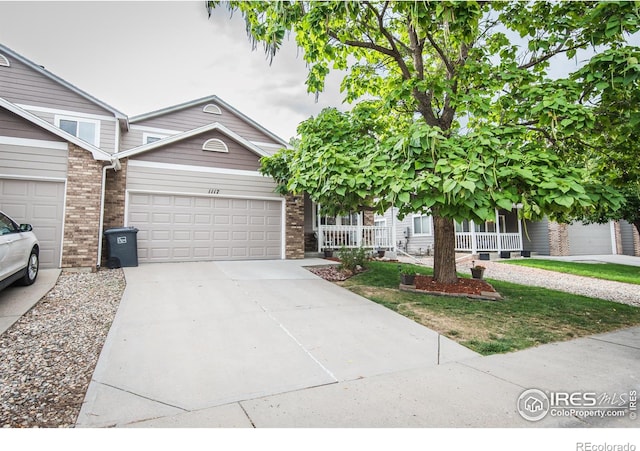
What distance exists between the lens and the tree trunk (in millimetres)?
7695

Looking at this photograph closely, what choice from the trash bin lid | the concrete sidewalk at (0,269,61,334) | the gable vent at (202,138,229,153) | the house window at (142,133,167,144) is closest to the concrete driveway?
the concrete sidewalk at (0,269,61,334)

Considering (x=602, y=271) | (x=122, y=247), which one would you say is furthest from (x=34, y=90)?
(x=602, y=271)

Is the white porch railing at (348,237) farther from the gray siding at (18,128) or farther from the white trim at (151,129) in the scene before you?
the gray siding at (18,128)

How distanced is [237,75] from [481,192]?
772 cm

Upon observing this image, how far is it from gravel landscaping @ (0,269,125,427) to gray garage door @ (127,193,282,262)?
11.5 feet

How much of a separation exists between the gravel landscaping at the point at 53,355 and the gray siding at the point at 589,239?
22.2 m

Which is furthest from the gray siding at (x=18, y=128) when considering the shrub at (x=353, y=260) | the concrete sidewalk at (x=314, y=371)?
the shrub at (x=353, y=260)

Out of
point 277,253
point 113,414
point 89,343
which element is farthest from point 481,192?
point 277,253

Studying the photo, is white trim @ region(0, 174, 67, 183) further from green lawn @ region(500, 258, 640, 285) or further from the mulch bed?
green lawn @ region(500, 258, 640, 285)

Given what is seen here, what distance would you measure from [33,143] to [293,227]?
23.1ft

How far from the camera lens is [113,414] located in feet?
8.10

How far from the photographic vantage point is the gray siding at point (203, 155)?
9.83 m

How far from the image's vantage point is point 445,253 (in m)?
7.74
